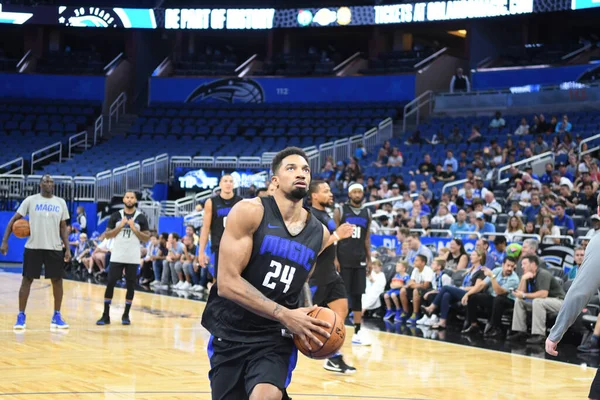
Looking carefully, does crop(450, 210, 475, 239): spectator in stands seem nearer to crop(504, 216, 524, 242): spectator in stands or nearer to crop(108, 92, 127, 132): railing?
crop(504, 216, 524, 242): spectator in stands

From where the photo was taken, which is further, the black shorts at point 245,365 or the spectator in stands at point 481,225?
the spectator in stands at point 481,225

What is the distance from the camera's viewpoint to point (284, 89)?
32.8m

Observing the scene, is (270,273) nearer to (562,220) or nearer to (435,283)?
(435,283)

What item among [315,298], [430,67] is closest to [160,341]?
[315,298]

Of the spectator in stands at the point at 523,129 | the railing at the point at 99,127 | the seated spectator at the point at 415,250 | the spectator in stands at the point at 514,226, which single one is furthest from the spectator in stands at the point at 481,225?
the railing at the point at 99,127

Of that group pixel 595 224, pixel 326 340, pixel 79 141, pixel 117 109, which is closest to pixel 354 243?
pixel 595 224

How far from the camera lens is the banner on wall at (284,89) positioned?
102 feet

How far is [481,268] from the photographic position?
484 inches

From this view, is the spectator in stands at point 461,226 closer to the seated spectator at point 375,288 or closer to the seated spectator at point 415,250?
the seated spectator at point 415,250

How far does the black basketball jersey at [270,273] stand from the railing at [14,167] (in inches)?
974

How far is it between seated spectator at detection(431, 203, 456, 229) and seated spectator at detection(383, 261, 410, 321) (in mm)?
2828

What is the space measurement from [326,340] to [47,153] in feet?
89.8

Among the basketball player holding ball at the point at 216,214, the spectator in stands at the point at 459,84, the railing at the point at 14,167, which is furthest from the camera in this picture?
the spectator in stands at the point at 459,84

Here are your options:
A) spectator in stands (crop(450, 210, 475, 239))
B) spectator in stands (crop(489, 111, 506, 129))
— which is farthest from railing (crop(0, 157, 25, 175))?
spectator in stands (crop(450, 210, 475, 239))
